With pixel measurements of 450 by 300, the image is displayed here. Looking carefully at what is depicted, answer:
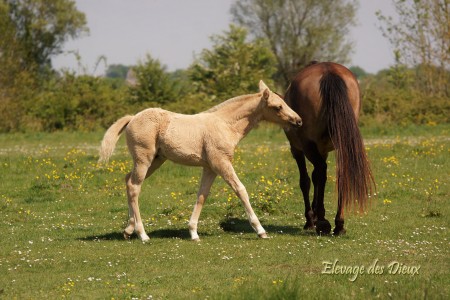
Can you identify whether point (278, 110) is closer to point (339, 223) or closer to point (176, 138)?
point (176, 138)

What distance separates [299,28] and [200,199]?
6420 cm

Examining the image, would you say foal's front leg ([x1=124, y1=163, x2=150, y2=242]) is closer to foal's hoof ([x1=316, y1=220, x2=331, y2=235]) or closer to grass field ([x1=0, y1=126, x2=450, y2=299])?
grass field ([x1=0, y1=126, x2=450, y2=299])

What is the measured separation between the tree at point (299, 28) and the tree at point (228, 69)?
18.1m

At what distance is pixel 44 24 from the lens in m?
67.5

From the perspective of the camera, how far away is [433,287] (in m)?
8.16

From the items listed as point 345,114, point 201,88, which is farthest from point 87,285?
point 201,88

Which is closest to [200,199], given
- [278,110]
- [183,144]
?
[183,144]

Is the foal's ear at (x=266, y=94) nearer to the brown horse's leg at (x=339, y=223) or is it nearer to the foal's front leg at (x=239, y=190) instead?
the foal's front leg at (x=239, y=190)

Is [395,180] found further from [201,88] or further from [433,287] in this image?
[201,88]

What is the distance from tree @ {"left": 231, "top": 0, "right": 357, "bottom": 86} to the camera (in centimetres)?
7338

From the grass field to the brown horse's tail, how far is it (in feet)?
2.49

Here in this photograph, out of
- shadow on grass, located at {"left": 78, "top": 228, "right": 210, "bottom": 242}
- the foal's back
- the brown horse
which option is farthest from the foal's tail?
the brown horse

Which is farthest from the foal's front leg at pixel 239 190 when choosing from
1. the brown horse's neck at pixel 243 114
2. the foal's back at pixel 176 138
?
the brown horse's neck at pixel 243 114

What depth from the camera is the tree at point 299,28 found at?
73.4 meters
